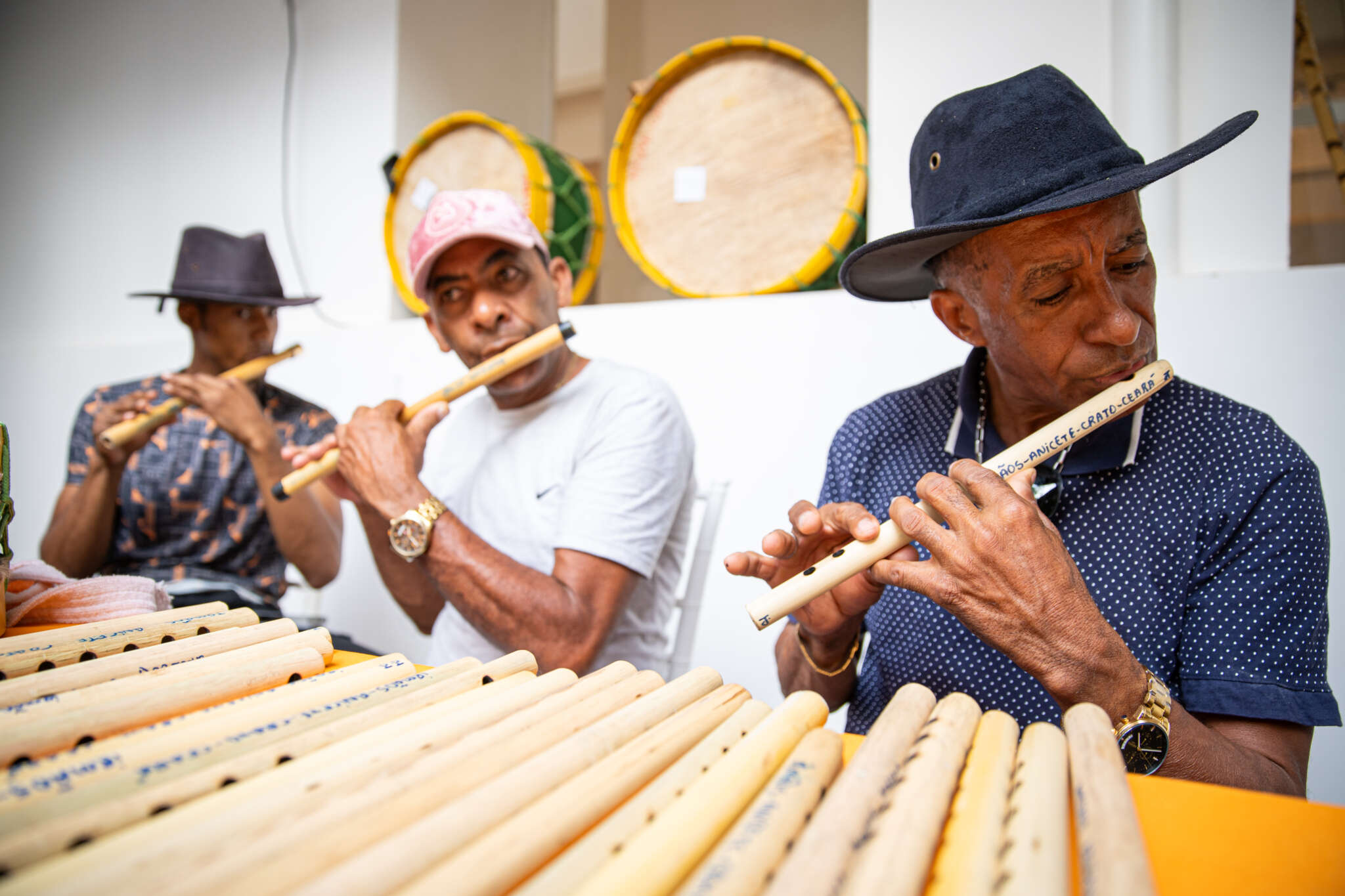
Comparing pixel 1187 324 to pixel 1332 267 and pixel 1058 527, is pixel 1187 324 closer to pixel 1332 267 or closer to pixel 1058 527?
pixel 1332 267

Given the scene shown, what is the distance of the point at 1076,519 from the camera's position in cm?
114

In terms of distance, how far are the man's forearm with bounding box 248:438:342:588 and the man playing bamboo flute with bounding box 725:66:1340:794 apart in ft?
4.56

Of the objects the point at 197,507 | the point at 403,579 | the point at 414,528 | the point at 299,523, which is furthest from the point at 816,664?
the point at 197,507

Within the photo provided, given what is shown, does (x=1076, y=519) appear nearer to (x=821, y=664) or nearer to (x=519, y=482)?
(x=821, y=664)

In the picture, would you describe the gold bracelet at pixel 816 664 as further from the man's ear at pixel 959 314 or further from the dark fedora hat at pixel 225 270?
the dark fedora hat at pixel 225 270

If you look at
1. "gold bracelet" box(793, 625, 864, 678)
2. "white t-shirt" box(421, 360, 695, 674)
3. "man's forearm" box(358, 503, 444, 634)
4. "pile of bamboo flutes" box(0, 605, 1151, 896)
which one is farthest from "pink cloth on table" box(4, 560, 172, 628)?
"gold bracelet" box(793, 625, 864, 678)

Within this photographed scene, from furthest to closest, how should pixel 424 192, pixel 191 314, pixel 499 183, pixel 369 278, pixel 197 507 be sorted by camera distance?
pixel 369 278, pixel 424 192, pixel 499 183, pixel 191 314, pixel 197 507

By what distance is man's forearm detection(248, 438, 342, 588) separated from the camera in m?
2.07

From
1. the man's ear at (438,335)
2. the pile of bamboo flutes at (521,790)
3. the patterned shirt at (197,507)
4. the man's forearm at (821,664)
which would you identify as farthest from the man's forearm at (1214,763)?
the patterned shirt at (197,507)

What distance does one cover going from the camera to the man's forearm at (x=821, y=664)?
123 centimetres

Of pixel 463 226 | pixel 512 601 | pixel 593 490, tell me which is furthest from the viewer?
pixel 463 226

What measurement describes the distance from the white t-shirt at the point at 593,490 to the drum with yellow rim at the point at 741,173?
636mm

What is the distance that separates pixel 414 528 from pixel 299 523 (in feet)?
2.63

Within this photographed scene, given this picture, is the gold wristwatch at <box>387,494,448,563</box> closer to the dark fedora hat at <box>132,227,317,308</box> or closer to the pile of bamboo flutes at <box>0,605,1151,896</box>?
the pile of bamboo flutes at <box>0,605,1151,896</box>
